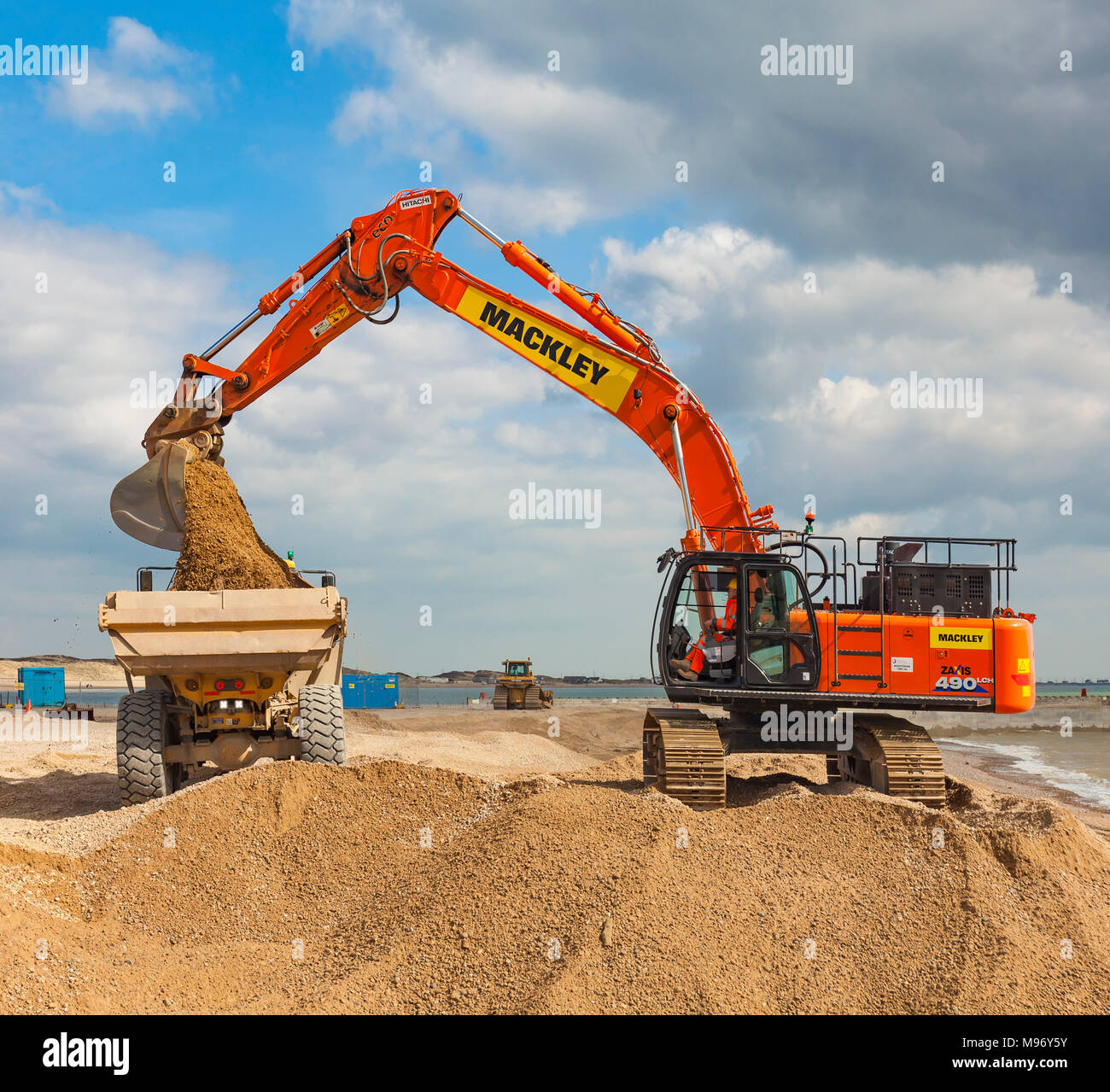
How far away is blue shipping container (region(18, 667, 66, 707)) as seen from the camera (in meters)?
36.5

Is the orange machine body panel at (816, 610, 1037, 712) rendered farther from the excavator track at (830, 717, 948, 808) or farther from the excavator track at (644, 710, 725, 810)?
the excavator track at (644, 710, 725, 810)

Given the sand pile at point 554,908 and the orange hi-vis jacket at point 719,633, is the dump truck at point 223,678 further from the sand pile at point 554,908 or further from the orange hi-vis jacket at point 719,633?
the orange hi-vis jacket at point 719,633

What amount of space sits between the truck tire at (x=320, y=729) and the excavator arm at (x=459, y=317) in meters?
2.71

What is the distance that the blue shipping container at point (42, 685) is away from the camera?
36.5 metres

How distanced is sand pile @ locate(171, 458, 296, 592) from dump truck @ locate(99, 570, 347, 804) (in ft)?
2.13

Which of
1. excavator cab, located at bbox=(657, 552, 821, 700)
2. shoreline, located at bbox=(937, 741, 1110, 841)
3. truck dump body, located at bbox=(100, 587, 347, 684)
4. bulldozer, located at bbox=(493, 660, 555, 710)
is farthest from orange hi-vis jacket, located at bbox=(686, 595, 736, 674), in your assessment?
bulldozer, located at bbox=(493, 660, 555, 710)

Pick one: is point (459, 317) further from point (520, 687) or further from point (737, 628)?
point (520, 687)

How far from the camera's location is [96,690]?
14600 centimetres

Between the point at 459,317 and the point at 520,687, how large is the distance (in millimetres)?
29280

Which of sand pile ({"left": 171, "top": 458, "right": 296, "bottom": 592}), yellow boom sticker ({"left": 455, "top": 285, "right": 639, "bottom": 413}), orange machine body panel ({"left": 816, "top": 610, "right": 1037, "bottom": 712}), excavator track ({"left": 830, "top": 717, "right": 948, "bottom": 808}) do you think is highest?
yellow boom sticker ({"left": 455, "top": 285, "right": 639, "bottom": 413})

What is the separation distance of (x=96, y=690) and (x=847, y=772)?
500 feet

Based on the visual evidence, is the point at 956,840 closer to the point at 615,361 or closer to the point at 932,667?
the point at 932,667

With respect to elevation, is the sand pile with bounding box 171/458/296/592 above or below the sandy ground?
above
